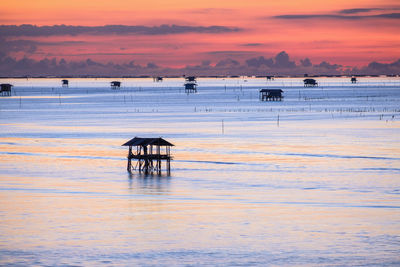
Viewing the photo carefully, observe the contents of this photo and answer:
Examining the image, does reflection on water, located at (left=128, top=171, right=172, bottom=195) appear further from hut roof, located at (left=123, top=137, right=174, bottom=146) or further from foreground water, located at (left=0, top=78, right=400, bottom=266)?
hut roof, located at (left=123, top=137, right=174, bottom=146)

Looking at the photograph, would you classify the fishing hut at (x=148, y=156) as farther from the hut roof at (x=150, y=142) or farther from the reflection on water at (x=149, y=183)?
the reflection on water at (x=149, y=183)

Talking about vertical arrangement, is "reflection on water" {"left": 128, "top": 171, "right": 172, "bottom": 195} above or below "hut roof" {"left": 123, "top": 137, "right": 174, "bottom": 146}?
below

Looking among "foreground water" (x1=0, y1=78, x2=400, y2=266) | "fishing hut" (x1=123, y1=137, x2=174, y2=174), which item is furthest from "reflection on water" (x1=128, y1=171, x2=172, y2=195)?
"fishing hut" (x1=123, y1=137, x2=174, y2=174)

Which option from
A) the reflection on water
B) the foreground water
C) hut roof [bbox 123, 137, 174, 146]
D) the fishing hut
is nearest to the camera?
the foreground water

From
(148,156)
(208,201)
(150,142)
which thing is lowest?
(208,201)

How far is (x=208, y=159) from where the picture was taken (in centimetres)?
4753

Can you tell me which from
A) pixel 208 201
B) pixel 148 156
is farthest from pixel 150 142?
pixel 208 201

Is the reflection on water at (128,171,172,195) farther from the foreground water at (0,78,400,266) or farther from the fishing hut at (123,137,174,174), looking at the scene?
the fishing hut at (123,137,174,174)

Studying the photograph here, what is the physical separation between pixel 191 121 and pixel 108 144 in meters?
24.6

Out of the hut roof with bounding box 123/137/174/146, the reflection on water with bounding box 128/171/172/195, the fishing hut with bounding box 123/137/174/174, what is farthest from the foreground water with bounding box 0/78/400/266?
the hut roof with bounding box 123/137/174/146

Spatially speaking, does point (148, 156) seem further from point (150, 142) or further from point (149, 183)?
point (149, 183)

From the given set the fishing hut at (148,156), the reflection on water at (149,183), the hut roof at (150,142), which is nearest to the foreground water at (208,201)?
the reflection on water at (149,183)

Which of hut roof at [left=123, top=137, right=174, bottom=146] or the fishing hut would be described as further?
the fishing hut

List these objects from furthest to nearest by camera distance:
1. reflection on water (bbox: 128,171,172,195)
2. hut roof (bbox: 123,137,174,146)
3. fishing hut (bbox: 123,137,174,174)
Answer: fishing hut (bbox: 123,137,174,174)
hut roof (bbox: 123,137,174,146)
reflection on water (bbox: 128,171,172,195)
